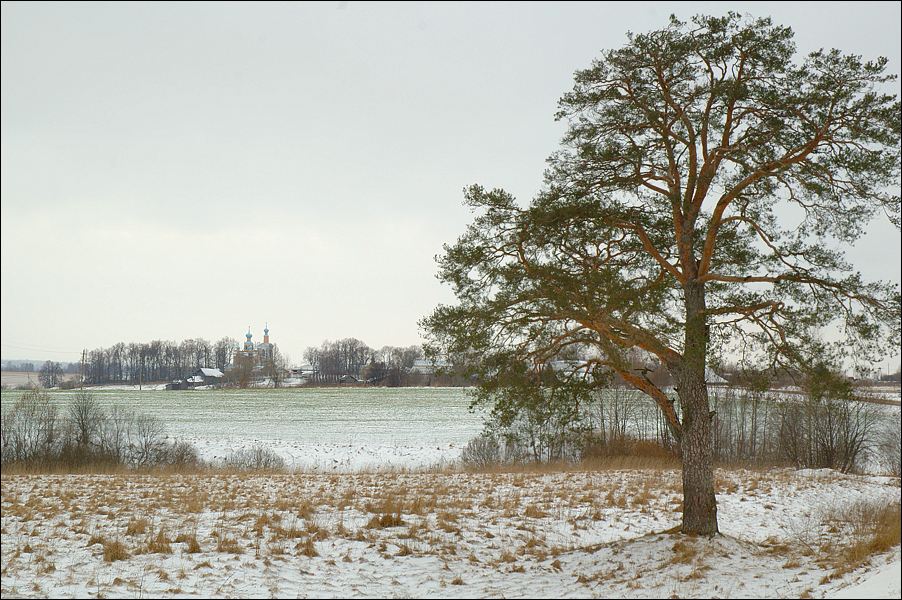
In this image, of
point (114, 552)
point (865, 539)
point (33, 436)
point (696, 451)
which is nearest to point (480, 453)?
point (33, 436)

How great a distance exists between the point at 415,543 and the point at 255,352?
30094 mm

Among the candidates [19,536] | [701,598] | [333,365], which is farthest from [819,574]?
[333,365]

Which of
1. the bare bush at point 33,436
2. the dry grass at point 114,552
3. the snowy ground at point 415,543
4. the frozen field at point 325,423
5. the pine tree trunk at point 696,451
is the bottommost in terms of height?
the frozen field at point 325,423

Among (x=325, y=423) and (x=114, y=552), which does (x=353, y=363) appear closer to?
(x=325, y=423)

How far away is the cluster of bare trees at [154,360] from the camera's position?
20297mm

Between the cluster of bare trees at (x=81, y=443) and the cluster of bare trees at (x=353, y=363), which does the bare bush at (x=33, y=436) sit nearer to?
the cluster of bare trees at (x=81, y=443)

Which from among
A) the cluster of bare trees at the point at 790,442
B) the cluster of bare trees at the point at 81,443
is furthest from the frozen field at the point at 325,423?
the cluster of bare trees at the point at 790,442

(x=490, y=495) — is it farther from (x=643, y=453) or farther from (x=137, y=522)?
(x=643, y=453)

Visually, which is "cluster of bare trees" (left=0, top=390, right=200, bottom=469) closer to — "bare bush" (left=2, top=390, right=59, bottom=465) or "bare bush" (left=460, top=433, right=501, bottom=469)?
"bare bush" (left=2, top=390, right=59, bottom=465)

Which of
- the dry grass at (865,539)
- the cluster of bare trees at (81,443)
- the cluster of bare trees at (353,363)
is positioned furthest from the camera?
the cluster of bare trees at (353,363)

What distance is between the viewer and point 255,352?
3881 cm

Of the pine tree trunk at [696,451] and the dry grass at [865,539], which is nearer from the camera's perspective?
the dry grass at [865,539]

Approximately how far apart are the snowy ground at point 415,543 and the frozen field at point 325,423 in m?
11.6

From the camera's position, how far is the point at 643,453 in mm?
30281
